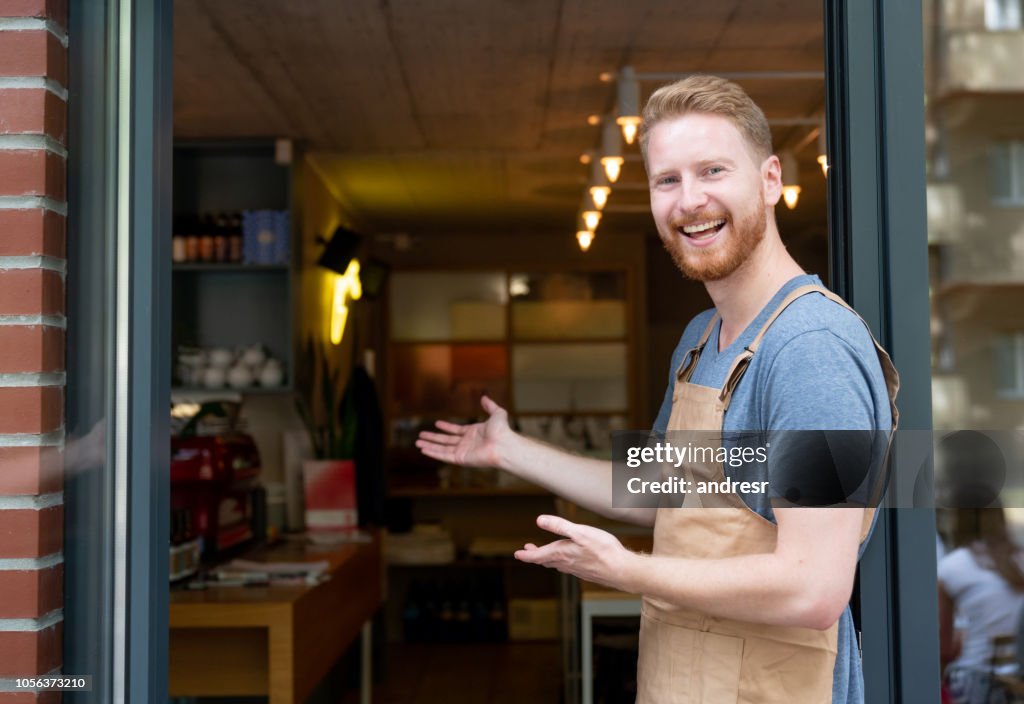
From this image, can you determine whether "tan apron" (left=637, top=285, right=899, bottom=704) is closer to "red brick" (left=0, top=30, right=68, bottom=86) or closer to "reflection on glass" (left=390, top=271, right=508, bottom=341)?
"red brick" (left=0, top=30, right=68, bottom=86)

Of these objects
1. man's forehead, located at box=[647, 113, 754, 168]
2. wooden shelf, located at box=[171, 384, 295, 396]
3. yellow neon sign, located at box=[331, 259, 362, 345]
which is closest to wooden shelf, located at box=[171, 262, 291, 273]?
wooden shelf, located at box=[171, 384, 295, 396]

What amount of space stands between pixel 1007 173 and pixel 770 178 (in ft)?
1.12

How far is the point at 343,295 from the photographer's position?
5648mm

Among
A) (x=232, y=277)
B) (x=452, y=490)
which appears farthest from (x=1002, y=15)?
(x=452, y=490)

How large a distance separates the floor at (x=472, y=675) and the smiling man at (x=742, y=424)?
12.3 feet

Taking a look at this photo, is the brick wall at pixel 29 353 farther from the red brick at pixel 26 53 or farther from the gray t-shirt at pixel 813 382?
the gray t-shirt at pixel 813 382

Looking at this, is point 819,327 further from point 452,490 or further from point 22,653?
point 452,490

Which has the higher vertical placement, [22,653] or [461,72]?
[461,72]

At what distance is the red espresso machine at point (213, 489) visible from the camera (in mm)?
3559

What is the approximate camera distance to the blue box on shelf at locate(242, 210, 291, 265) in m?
4.63

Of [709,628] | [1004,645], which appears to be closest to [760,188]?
[709,628]

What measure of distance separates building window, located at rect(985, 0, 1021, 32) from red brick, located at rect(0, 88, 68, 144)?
4.46 ft

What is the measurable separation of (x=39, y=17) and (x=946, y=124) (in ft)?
4.32

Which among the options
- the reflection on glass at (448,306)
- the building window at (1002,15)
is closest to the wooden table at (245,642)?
the building window at (1002,15)
